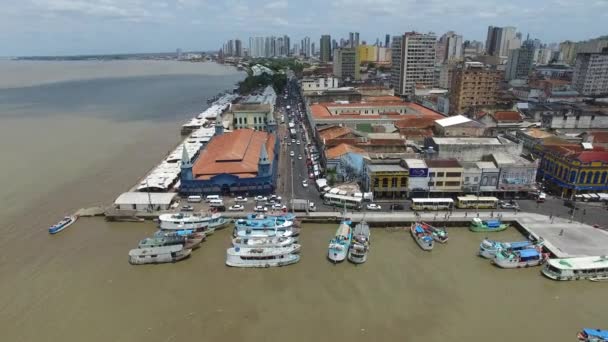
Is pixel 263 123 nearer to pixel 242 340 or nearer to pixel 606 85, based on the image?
pixel 242 340

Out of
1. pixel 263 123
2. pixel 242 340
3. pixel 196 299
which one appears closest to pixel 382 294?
pixel 242 340

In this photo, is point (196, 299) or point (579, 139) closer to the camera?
point (196, 299)

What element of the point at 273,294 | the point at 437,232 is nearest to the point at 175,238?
the point at 273,294

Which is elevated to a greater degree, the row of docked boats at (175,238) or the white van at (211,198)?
the white van at (211,198)

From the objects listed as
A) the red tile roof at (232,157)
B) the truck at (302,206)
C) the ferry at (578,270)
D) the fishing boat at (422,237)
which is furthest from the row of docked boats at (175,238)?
the ferry at (578,270)

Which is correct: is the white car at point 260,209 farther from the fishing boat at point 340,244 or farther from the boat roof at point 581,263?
the boat roof at point 581,263

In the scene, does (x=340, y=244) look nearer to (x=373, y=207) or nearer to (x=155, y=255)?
(x=373, y=207)

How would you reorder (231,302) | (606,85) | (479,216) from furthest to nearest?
1. (606,85)
2. (479,216)
3. (231,302)
